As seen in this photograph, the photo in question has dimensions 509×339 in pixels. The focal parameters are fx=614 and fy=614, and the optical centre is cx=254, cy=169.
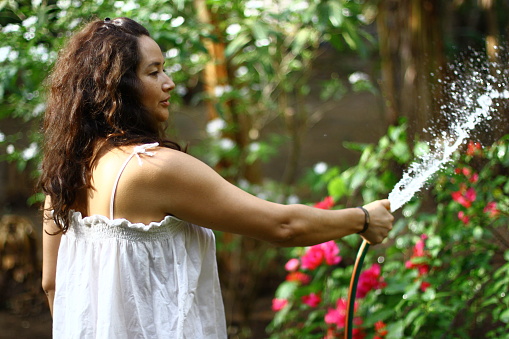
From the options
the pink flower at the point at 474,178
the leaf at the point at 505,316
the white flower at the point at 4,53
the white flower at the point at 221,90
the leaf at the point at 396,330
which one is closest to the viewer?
the leaf at the point at 505,316

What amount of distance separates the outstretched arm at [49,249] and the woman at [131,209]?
48 millimetres

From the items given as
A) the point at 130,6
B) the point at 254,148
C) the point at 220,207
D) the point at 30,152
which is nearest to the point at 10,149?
the point at 30,152

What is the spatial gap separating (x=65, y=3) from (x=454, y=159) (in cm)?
153

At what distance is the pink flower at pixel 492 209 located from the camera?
2.07 meters

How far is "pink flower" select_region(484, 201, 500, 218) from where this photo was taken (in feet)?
6.81

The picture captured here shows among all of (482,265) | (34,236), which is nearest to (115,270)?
(482,265)

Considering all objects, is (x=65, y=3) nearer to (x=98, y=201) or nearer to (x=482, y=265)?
(x=98, y=201)

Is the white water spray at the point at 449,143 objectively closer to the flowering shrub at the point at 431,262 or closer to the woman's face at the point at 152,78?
the flowering shrub at the point at 431,262

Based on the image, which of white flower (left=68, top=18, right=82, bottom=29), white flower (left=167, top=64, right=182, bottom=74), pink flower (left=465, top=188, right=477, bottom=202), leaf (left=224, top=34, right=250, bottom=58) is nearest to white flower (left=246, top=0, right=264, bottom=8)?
leaf (left=224, top=34, right=250, bottom=58)

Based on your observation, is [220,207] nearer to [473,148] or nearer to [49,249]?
[49,249]

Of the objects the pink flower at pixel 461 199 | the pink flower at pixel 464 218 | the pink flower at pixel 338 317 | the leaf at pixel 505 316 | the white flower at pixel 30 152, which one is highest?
the pink flower at pixel 461 199

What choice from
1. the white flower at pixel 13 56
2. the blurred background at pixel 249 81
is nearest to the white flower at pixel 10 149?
the blurred background at pixel 249 81

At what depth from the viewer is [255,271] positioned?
11.4ft

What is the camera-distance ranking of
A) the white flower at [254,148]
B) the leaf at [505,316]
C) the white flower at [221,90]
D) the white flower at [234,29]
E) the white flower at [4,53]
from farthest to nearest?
the white flower at [254,148]
the white flower at [221,90]
the white flower at [234,29]
the white flower at [4,53]
the leaf at [505,316]
